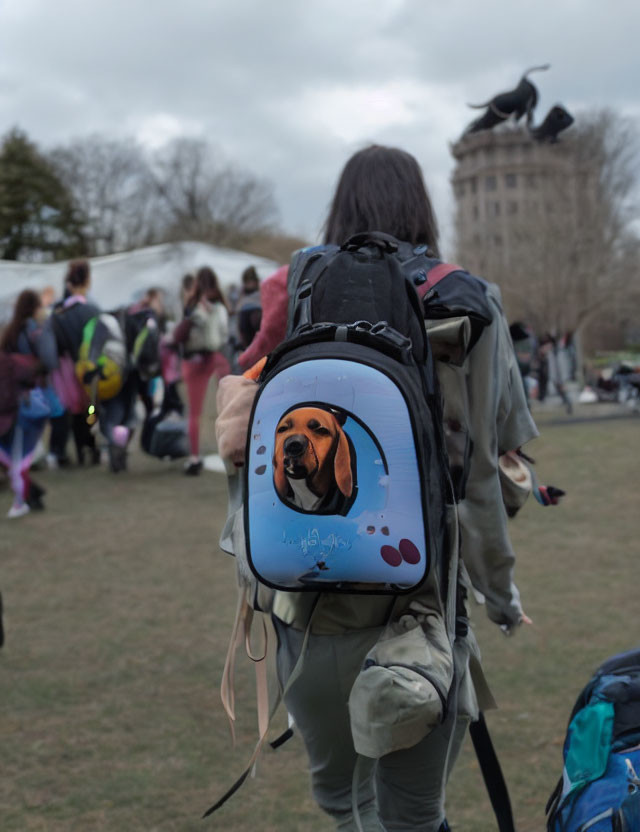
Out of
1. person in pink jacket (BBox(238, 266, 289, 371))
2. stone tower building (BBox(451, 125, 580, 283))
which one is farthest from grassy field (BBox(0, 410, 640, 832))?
stone tower building (BBox(451, 125, 580, 283))

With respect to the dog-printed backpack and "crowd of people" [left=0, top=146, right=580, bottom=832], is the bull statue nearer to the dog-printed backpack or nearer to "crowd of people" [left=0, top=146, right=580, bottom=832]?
"crowd of people" [left=0, top=146, right=580, bottom=832]

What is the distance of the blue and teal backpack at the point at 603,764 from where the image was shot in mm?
2045

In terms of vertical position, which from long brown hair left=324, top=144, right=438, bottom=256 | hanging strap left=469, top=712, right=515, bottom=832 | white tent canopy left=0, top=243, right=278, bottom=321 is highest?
white tent canopy left=0, top=243, right=278, bottom=321

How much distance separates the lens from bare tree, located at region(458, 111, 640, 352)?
1385 inches

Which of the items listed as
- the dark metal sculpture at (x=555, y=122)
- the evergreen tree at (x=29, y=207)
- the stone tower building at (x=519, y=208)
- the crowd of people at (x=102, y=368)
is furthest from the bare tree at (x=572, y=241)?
the dark metal sculpture at (x=555, y=122)

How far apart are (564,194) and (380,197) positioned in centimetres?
3685

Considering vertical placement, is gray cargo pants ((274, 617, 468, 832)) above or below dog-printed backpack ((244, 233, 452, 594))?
below

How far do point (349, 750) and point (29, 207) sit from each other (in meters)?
33.4

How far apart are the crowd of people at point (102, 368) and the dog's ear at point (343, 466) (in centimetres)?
591

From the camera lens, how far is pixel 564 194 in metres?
36.9

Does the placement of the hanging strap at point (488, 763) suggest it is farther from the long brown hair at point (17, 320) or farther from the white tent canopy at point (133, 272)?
the white tent canopy at point (133, 272)

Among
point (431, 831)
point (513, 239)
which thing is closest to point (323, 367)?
point (431, 831)

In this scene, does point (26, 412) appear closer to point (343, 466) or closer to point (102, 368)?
point (102, 368)

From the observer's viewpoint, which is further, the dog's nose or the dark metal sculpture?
the dark metal sculpture
